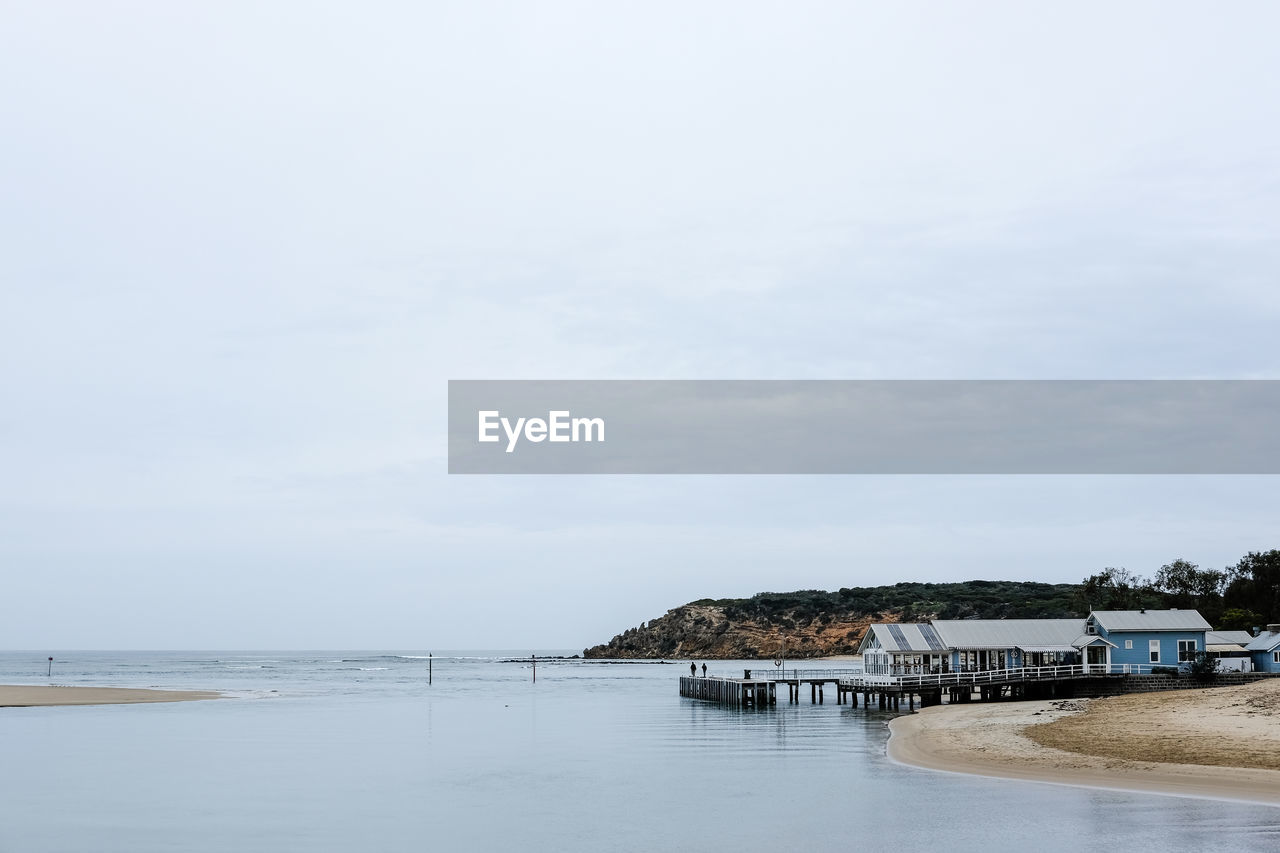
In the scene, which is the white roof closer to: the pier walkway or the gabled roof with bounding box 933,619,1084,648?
the pier walkway

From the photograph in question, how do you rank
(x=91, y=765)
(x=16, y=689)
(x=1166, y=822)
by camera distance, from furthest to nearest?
(x=16, y=689) → (x=91, y=765) → (x=1166, y=822)

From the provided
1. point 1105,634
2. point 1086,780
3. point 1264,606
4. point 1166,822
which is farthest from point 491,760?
point 1264,606

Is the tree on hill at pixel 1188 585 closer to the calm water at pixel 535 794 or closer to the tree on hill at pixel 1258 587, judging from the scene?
the tree on hill at pixel 1258 587

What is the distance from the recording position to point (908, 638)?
241 ft

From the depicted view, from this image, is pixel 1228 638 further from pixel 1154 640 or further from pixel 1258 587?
pixel 1258 587

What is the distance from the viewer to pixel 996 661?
7444 centimetres

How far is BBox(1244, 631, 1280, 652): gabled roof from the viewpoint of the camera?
7393 cm

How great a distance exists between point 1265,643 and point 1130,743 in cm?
4071

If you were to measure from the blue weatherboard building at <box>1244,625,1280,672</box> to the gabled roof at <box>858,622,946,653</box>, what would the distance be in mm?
21421

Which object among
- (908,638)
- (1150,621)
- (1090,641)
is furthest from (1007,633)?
(1150,621)

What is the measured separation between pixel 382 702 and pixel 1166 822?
71.8 metres

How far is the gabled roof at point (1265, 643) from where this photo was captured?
73925 millimetres

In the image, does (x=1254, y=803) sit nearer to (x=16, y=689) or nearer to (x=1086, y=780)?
(x=1086, y=780)

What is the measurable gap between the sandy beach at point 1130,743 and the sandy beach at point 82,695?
6086 cm
